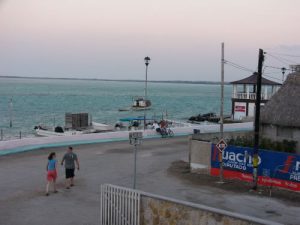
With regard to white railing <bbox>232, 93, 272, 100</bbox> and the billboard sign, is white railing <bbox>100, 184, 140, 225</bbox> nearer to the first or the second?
the billboard sign

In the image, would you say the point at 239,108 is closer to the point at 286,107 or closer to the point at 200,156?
the point at 286,107

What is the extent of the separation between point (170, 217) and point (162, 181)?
27.9 ft

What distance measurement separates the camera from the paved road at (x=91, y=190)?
13805 mm

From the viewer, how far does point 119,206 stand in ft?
37.6

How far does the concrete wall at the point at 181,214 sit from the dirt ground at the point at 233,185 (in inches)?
274

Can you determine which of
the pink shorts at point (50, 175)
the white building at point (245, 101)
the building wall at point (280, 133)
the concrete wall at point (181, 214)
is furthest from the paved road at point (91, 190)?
the white building at point (245, 101)

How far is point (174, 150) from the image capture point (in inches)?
1050

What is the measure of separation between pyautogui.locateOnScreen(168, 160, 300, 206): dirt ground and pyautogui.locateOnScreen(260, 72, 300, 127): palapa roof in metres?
5.71

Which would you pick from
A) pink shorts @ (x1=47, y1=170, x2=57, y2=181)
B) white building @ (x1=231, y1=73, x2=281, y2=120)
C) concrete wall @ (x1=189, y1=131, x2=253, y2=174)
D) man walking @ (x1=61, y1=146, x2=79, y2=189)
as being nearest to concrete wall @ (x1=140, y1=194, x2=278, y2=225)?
pink shorts @ (x1=47, y1=170, x2=57, y2=181)

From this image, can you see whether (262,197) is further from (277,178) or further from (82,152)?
(82,152)

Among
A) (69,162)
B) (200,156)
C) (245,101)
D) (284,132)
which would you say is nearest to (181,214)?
(69,162)

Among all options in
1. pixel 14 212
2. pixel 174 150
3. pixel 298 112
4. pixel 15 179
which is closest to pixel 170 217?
pixel 14 212

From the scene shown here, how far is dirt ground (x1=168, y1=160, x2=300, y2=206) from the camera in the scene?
16734mm

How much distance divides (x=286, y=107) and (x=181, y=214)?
15.0 meters
